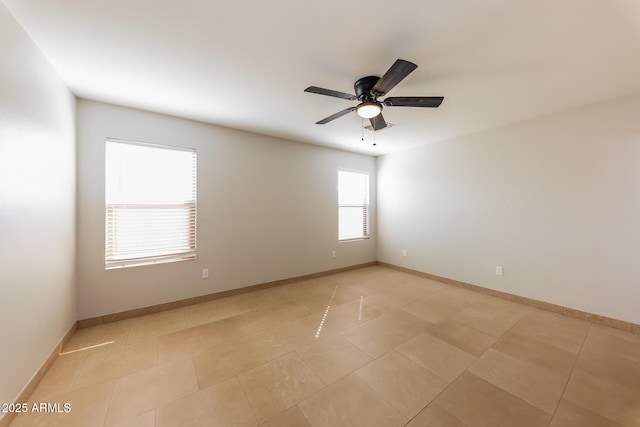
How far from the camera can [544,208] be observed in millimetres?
3143

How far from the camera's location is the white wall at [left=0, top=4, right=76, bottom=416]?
145 centimetres

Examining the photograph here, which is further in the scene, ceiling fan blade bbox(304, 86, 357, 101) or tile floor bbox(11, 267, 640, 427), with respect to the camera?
ceiling fan blade bbox(304, 86, 357, 101)

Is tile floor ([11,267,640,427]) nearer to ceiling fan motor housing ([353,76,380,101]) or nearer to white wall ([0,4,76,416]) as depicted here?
white wall ([0,4,76,416])

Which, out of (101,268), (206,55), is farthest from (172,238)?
(206,55)

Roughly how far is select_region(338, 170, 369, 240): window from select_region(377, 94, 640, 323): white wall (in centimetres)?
115

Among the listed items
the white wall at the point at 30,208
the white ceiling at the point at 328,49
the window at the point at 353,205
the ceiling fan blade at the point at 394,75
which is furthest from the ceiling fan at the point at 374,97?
the window at the point at 353,205

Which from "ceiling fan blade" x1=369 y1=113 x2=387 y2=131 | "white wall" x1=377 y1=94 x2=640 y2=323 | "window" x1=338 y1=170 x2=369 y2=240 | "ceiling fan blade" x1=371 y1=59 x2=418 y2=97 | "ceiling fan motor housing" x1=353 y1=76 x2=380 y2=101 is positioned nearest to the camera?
"ceiling fan blade" x1=371 y1=59 x2=418 y2=97

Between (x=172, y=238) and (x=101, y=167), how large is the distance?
1.12m

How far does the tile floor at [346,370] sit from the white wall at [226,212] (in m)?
0.43

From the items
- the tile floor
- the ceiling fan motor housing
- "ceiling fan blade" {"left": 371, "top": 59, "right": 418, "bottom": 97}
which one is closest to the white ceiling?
the ceiling fan motor housing

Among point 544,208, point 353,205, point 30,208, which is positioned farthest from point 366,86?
point 353,205

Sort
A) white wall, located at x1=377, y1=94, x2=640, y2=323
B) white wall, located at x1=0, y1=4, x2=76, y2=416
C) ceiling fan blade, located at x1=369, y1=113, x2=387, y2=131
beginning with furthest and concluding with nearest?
white wall, located at x1=377, y1=94, x2=640, y2=323 < ceiling fan blade, located at x1=369, y1=113, x2=387, y2=131 < white wall, located at x1=0, y1=4, x2=76, y2=416

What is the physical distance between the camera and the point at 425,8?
57.6 inches

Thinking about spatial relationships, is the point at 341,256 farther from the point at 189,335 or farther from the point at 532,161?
the point at 532,161
